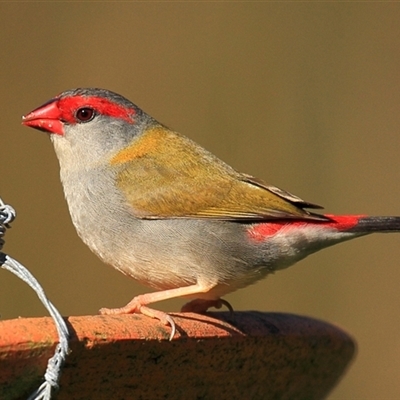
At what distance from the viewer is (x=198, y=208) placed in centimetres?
390

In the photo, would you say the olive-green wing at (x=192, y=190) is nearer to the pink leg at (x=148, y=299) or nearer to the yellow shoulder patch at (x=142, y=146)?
the yellow shoulder patch at (x=142, y=146)

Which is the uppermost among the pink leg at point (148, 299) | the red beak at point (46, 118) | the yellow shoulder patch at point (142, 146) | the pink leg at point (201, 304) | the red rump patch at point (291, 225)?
the red beak at point (46, 118)

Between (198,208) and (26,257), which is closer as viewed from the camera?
(198,208)

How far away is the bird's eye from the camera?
13.9 feet

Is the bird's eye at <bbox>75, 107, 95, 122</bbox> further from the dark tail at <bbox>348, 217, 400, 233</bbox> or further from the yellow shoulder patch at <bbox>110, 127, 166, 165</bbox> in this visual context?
the dark tail at <bbox>348, 217, 400, 233</bbox>

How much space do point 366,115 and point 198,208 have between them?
4013 mm

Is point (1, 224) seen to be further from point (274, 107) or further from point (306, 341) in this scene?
point (274, 107)

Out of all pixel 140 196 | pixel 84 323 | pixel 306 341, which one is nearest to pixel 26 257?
pixel 140 196

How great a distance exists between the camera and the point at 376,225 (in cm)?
386

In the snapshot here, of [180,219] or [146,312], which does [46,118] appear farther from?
[146,312]

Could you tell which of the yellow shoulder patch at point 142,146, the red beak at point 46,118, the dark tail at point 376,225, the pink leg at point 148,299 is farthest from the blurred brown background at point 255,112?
the dark tail at point 376,225

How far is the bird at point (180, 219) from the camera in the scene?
12.4 feet

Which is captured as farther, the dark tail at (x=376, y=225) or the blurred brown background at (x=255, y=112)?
the blurred brown background at (x=255, y=112)

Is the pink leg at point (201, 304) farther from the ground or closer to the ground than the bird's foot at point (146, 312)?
closer to the ground
